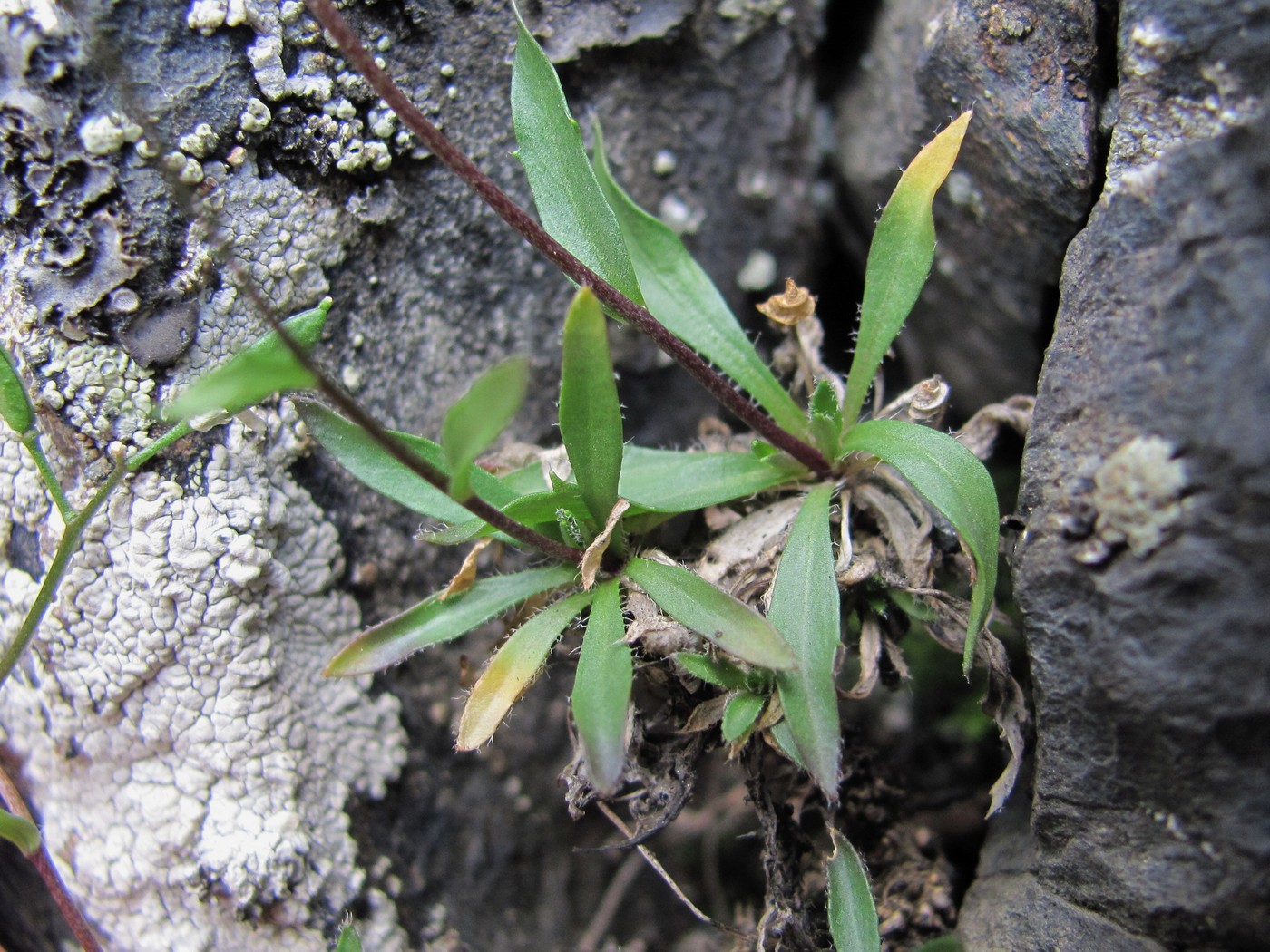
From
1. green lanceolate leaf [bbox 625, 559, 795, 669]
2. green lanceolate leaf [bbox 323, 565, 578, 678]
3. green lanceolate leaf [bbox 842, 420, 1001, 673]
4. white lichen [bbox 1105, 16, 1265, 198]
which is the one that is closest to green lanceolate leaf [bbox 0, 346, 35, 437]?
green lanceolate leaf [bbox 323, 565, 578, 678]

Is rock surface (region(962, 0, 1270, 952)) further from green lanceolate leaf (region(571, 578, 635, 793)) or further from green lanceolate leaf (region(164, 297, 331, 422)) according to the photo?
green lanceolate leaf (region(164, 297, 331, 422))

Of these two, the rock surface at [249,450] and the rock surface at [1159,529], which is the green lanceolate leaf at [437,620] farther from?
the rock surface at [1159,529]

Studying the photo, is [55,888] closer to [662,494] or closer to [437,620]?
[437,620]

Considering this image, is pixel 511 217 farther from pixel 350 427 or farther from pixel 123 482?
pixel 123 482

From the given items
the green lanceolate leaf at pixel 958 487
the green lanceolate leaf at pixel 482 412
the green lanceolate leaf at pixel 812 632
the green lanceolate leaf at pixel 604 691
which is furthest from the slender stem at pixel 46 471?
the green lanceolate leaf at pixel 958 487

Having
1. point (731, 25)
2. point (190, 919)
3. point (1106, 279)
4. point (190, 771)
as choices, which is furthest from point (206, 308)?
point (1106, 279)

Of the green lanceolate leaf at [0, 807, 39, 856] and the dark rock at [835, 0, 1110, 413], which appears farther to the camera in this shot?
the dark rock at [835, 0, 1110, 413]

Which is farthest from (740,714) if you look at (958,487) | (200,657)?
(200,657)
